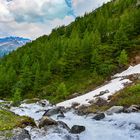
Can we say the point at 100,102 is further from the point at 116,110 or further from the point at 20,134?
the point at 20,134

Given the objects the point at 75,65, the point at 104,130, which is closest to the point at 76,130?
the point at 104,130

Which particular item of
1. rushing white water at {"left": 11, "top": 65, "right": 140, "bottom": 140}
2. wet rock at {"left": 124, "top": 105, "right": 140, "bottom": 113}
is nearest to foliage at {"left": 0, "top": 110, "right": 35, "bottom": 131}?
rushing white water at {"left": 11, "top": 65, "right": 140, "bottom": 140}

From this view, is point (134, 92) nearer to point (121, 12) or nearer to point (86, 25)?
point (86, 25)

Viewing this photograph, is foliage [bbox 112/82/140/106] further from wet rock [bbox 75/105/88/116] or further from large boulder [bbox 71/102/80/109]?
large boulder [bbox 71/102/80/109]

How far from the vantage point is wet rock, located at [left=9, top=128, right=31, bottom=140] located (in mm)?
28703

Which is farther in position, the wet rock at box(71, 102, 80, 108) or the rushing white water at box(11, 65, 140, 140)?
the wet rock at box(71, 102, 80, 108)

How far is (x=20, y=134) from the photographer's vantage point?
2933 cm

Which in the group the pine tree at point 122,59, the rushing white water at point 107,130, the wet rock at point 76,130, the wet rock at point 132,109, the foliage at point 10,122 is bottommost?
the rushing white water at point 107,130

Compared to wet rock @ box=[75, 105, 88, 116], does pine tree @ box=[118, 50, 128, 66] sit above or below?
above

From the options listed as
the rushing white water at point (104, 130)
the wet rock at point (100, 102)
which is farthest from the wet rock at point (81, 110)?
the wet rock at point (100, 102)

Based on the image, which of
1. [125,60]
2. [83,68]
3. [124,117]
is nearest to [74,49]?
[83,68]

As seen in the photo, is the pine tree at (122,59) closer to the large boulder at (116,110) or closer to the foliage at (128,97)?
the foliage at (128,97)

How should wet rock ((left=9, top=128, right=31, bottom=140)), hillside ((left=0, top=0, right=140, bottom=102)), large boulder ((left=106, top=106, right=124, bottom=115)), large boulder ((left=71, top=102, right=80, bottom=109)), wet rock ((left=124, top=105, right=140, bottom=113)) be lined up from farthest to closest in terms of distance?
1. hillside ((left=0, top=0, right=140, bottom=102))
2. large boulder ((left=71, top=102, right=80, bottom=109))
3. large boulder ((left=106, top=106, right=124, bottom=115))
4. wet rock ((left=124, top=105, right=140, bottom=113))
5. wet rock ((left=9, top=128, right=31, bottom=140))

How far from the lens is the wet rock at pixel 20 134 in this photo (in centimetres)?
2870
